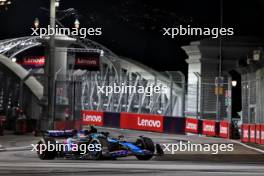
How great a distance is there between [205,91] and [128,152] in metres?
20.5

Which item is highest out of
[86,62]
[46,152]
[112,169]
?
[86,62]

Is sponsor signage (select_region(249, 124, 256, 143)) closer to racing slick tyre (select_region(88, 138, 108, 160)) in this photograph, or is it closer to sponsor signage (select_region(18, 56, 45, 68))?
racing slick tyre (select_region(88, 138, 108, 160))

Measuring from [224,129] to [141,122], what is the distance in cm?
696

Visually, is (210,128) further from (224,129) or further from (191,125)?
(191,125)

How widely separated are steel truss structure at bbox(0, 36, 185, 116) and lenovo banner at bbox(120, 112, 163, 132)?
804mm

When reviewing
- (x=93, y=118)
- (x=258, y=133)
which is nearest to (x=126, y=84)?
(x=93, y=118)

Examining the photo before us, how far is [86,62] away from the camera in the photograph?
139 feet

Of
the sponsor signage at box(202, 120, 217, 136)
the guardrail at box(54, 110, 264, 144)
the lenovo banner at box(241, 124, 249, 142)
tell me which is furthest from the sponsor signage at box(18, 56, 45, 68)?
the lenovo banner at box(241, 124, 249, 142)

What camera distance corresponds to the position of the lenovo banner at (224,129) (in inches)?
1350

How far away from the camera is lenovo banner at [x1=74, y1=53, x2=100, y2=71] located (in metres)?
41.6

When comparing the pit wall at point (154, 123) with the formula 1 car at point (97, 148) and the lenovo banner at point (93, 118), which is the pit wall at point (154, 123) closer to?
the lenovo banner at point (93, 118)

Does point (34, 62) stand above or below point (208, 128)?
above

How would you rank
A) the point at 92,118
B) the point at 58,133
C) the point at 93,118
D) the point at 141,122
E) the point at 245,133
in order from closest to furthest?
1. the point at 58,133
2. the point at 245,133
3. the point at 141,122
4. the point at 93,118
5. the point at 92,118

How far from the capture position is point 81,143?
17.7 metres
